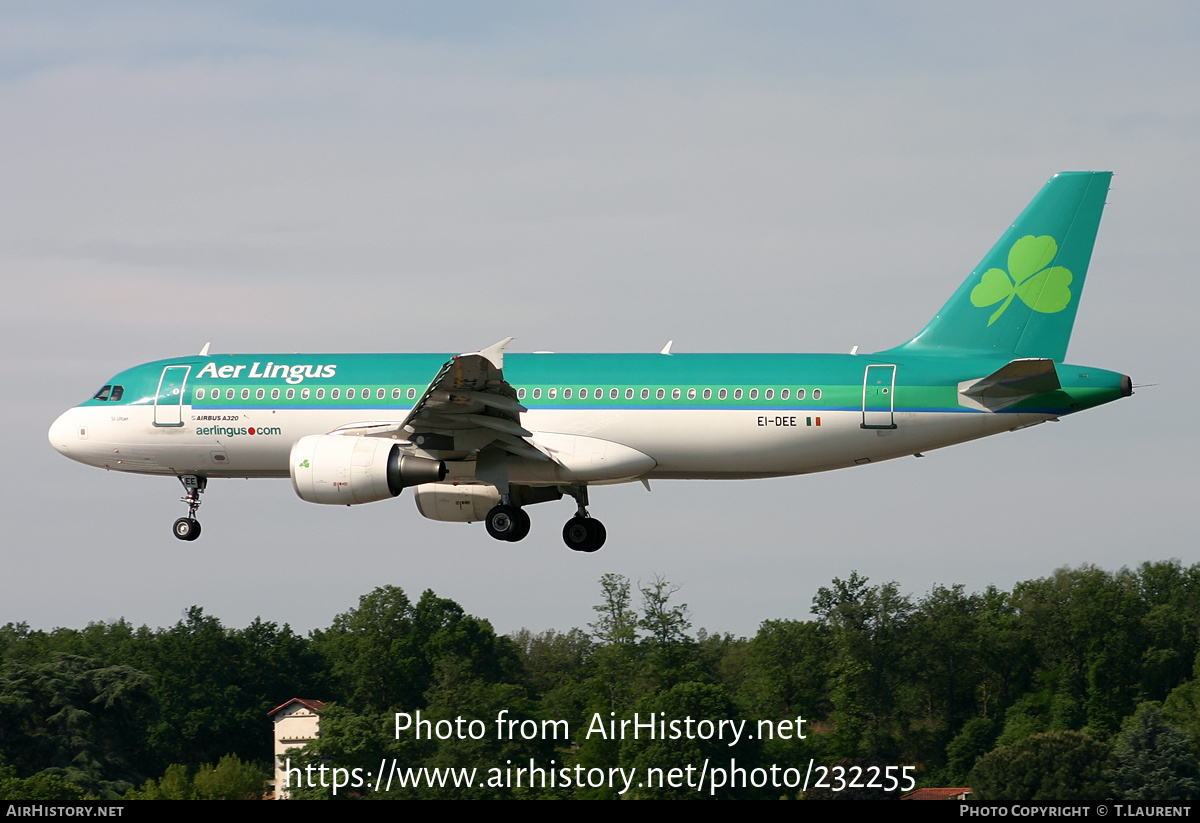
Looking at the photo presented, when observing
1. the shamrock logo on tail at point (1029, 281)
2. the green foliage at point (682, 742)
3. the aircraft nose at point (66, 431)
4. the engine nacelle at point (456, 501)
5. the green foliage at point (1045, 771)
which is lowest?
the green foliage at point (1045, 771)

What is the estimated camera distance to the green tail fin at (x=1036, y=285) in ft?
137

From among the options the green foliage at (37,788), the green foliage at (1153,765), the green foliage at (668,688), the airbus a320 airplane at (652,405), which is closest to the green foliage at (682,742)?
the green foliage at (668,688)

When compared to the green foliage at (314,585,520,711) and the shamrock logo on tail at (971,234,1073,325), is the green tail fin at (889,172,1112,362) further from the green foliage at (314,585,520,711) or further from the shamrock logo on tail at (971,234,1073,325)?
the green foliage at (314,585,520,711)

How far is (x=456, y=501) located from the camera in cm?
4462

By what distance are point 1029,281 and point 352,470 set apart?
1741 cm

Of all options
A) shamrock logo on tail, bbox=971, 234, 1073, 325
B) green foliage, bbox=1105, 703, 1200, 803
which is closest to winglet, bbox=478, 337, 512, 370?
shamrock logo on tail, bbox=971, 234, 1073, 325

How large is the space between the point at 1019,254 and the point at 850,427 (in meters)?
6.41

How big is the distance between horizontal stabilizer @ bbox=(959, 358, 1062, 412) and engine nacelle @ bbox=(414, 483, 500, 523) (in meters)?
12.6

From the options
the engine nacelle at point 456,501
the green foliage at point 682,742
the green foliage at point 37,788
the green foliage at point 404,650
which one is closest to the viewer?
the engine nacelle at point 456,501

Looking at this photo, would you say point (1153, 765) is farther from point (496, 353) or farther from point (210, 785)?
point (496, 353)

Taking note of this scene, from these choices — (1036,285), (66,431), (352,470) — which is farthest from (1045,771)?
(66,431)

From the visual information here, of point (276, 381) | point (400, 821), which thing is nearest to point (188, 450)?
Result: point (276, 381)

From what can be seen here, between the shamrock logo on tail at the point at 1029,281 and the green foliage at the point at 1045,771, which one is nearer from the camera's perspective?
the shamrock logo on tail at the point at 1029,281

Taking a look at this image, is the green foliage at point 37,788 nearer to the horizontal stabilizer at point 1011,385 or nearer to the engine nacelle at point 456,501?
the engine nacelle at point 456,501
